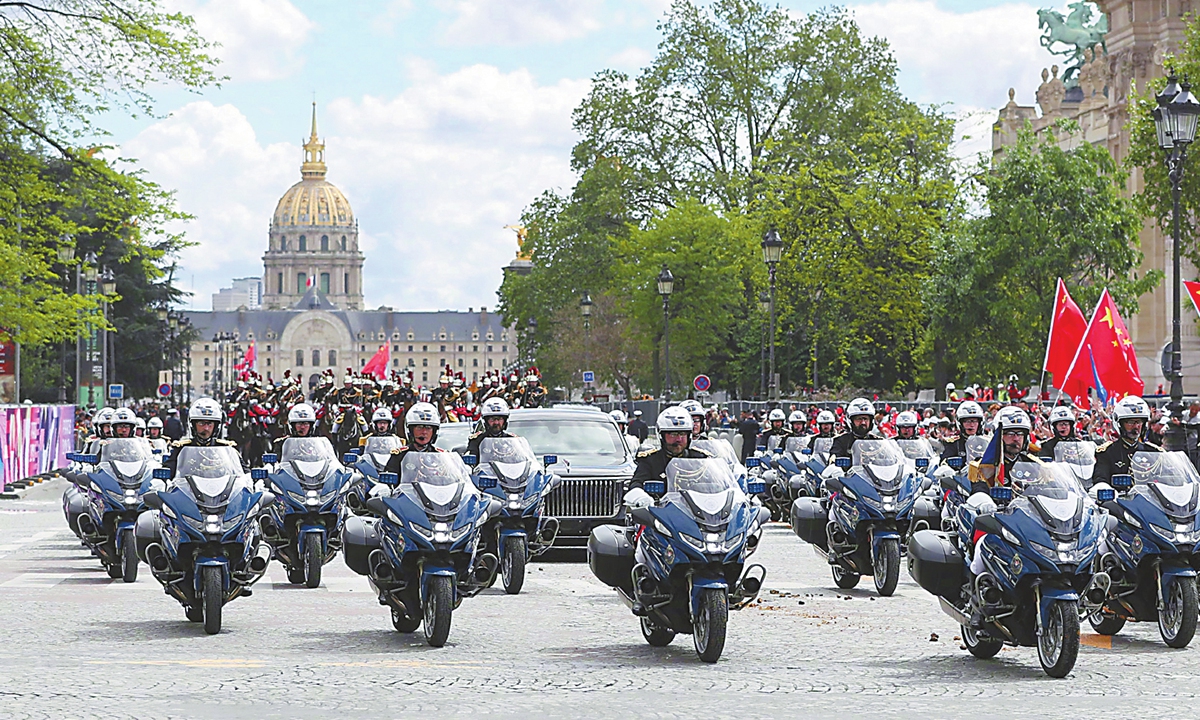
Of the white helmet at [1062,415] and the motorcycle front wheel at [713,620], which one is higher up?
the white helmet at [1062,415]

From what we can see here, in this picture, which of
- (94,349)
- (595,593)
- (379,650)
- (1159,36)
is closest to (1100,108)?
(1159,36)

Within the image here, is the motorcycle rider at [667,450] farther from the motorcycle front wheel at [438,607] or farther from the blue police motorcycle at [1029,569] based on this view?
the blue police motorcycle at [1029,569]

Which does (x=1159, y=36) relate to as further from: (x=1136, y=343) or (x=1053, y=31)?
(x=1053, y=31)

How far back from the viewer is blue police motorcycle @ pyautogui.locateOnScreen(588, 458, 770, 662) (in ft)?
38.8

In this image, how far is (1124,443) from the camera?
13781mm

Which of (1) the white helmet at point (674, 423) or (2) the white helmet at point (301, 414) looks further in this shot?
(2) the white helmet at point (301, 414)

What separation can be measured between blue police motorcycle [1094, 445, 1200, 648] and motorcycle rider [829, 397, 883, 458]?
15.2 ft

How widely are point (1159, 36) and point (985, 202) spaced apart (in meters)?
17.2

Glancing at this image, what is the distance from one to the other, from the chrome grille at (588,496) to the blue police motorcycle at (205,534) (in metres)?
7.25

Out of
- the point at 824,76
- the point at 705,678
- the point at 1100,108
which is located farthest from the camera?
the point at 1100,108

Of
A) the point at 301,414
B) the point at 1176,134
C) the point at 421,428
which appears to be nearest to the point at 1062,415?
the point at 421,428

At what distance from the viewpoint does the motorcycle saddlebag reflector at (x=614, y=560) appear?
12.5 metres

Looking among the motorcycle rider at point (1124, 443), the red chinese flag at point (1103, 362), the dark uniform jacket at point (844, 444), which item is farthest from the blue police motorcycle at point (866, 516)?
the red chinese flag at point (1103, 362)

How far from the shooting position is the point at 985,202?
2062 inches
